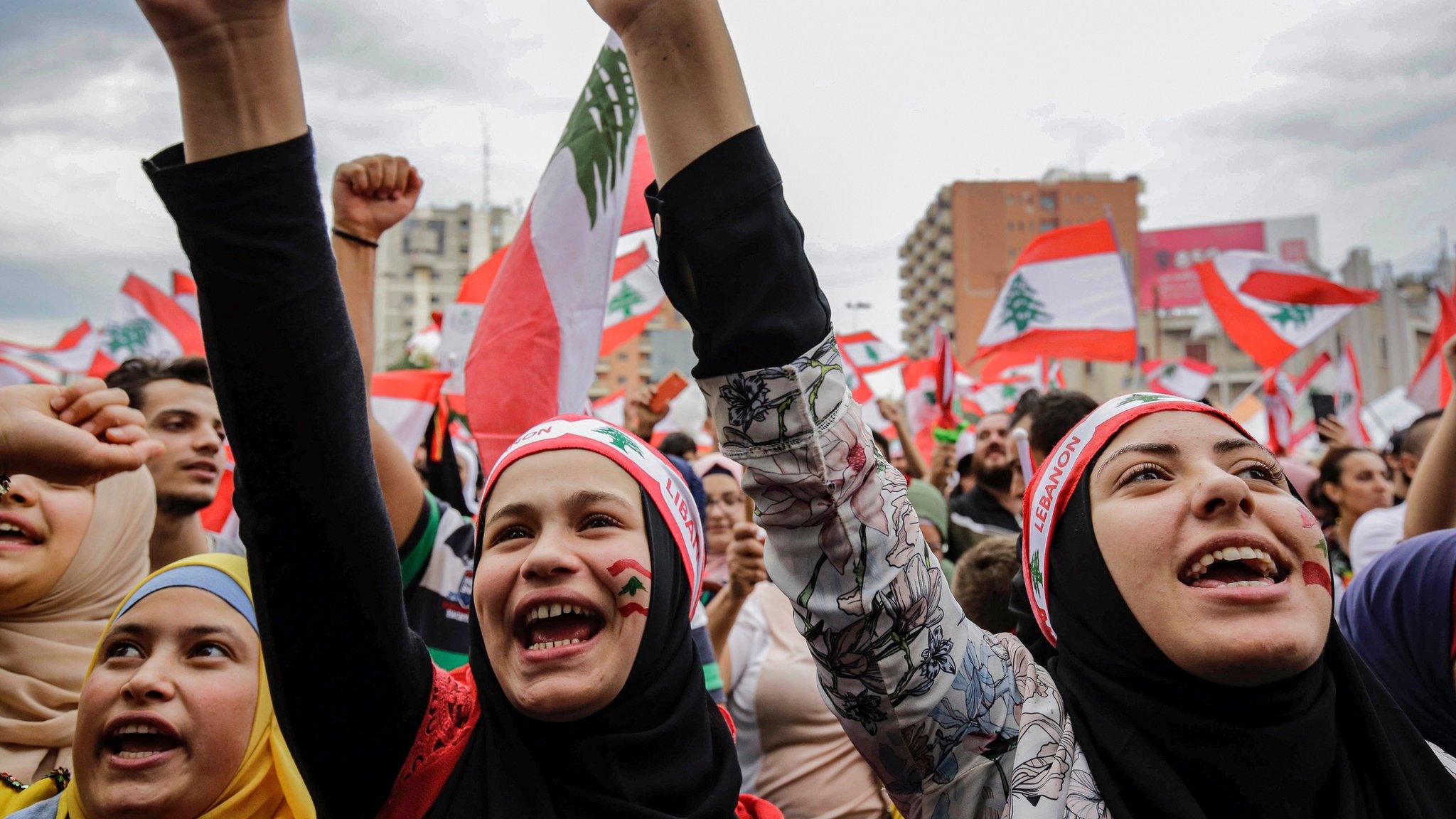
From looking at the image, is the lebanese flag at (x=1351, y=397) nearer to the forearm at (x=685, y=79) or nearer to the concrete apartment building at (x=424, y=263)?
the forearm at (x=685, y=79)

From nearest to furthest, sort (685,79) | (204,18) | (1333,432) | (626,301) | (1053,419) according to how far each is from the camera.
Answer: (204,18) < (685,79) < (1053,419) < (1333,432) < (626,301)

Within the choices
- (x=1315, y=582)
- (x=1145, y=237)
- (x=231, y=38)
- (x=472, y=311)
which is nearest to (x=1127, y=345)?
(x=472, y=311)

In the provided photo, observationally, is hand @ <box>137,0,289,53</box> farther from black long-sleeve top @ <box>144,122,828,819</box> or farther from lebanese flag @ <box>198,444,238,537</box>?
lebanese flag @ <box>198,444,238,537</box>

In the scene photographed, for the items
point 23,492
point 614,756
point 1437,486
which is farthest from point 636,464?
point 1437,486

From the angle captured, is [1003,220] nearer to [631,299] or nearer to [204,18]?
[631,299]

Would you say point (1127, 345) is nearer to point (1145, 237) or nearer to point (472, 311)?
point (472, 311)

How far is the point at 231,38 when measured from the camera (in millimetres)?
1054

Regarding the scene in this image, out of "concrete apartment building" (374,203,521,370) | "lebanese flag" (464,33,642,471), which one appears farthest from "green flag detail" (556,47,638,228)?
"concrete apartment building" (374,203,521,370)

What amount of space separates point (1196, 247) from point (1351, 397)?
5290 cm

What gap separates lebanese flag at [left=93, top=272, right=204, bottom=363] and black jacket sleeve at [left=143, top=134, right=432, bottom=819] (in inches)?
295

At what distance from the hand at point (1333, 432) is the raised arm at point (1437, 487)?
3.00 meters

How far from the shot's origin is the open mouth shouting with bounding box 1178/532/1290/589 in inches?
54.8

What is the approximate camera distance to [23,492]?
6.91ft

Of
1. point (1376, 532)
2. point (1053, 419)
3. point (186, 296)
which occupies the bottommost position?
point (1376, 532)
